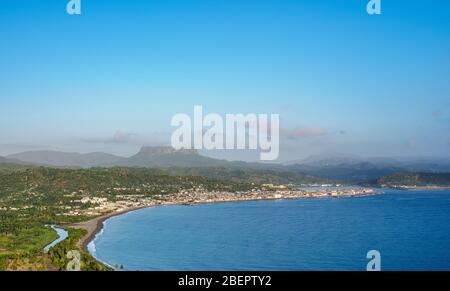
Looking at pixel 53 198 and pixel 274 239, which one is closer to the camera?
pixel 274 239

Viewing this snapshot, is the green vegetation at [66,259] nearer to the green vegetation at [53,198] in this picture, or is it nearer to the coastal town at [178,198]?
the green vegetation at [53,198]

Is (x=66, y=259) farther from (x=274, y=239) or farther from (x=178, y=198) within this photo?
(x=178, y=198)

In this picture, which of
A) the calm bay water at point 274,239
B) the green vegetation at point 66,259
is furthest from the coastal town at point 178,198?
the green vegetation at point 66,259

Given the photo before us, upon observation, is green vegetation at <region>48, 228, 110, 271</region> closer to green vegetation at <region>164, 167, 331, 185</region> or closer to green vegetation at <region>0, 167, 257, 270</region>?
green vegetation at <region>0, 167, 257, 270</region>

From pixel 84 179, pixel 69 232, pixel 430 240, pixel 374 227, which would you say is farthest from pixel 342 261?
pixel 84 179

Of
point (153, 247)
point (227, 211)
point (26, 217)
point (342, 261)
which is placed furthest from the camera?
point (227, 211)

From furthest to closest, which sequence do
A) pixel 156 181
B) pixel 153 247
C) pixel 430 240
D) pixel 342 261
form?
pixel 156 181, pixel 430 240, pixel 153 247, pixel 342 261

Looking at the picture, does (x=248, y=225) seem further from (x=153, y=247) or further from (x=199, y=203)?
(x=199, y=203)

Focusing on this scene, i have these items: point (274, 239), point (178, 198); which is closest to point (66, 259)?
point (274, 239)
